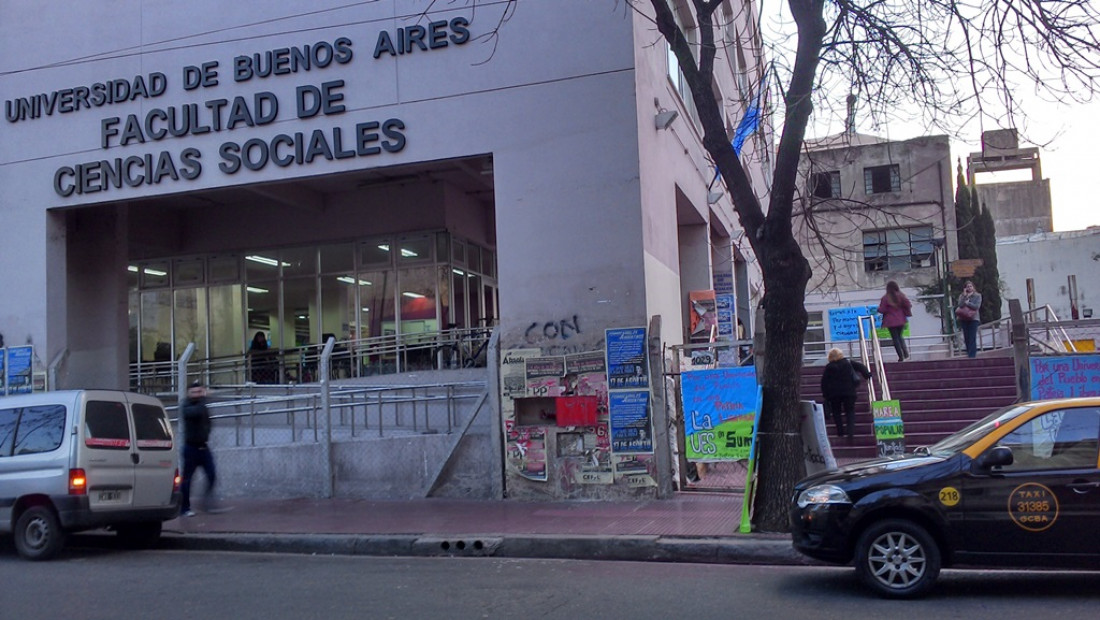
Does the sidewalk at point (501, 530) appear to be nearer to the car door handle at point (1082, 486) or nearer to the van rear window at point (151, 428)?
the van rear window at point (151, 428)

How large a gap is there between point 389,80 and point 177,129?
3882mm

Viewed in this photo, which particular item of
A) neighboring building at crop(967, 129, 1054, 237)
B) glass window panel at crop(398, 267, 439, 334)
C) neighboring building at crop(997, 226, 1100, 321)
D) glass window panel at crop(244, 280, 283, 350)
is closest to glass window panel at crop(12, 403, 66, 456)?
glass window panel at crop(398, 267, 439, 334)

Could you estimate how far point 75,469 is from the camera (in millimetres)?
9797

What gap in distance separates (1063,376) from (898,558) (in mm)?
6500

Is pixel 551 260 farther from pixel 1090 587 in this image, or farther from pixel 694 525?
pixel 1090 587

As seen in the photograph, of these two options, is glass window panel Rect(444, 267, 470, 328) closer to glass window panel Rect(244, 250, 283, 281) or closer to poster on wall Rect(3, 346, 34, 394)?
glass window panel Rect(244, 250, 283, 281)

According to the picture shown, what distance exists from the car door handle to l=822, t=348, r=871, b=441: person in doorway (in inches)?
285

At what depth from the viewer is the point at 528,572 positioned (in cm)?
870

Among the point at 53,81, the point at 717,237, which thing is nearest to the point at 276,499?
the point at 53,81

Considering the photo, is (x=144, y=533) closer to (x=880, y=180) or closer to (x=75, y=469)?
(x=75, y=469)

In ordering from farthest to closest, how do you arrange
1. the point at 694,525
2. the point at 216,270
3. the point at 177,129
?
the point at 216,270 → the point at 177,129 → the point at 694,525

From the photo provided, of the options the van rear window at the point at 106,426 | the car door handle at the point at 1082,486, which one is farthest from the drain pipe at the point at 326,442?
the car door handle at the point at 1082,486

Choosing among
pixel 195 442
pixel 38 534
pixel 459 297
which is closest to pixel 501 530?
pixel 195 442

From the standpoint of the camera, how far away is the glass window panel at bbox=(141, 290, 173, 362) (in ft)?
72.0
